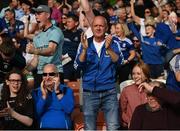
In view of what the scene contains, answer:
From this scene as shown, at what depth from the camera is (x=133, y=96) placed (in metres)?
7.39

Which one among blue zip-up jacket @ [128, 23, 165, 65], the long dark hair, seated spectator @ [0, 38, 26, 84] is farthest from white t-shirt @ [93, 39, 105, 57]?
blue zip-up jacket @ [128, 23, 165, 65]

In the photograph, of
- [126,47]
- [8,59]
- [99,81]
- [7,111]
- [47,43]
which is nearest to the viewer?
[7,111]

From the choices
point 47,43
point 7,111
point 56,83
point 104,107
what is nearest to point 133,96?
point 104,107

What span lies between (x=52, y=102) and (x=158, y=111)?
5.32 feet

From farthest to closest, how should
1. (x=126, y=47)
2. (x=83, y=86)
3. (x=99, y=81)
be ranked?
(x=126, y=47)
(x=83, y=86)
(x=99, y=81)

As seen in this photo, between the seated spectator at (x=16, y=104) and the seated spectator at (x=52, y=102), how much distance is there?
0.17m

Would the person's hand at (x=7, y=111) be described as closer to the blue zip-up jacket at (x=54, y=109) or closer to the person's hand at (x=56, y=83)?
the blue zip-up jacket at (x=54, y=109)

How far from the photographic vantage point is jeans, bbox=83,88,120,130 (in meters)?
7.16

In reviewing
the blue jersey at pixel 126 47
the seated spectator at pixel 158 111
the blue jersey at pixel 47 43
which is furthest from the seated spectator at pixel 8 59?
the blue jersey at pixel 126 47

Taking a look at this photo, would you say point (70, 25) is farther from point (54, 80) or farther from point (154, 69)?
point (54, 80)

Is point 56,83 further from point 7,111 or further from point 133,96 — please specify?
point 133,96

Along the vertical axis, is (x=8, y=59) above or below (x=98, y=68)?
above

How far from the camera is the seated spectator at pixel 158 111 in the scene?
6.07 meters

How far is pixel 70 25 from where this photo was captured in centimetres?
1052
